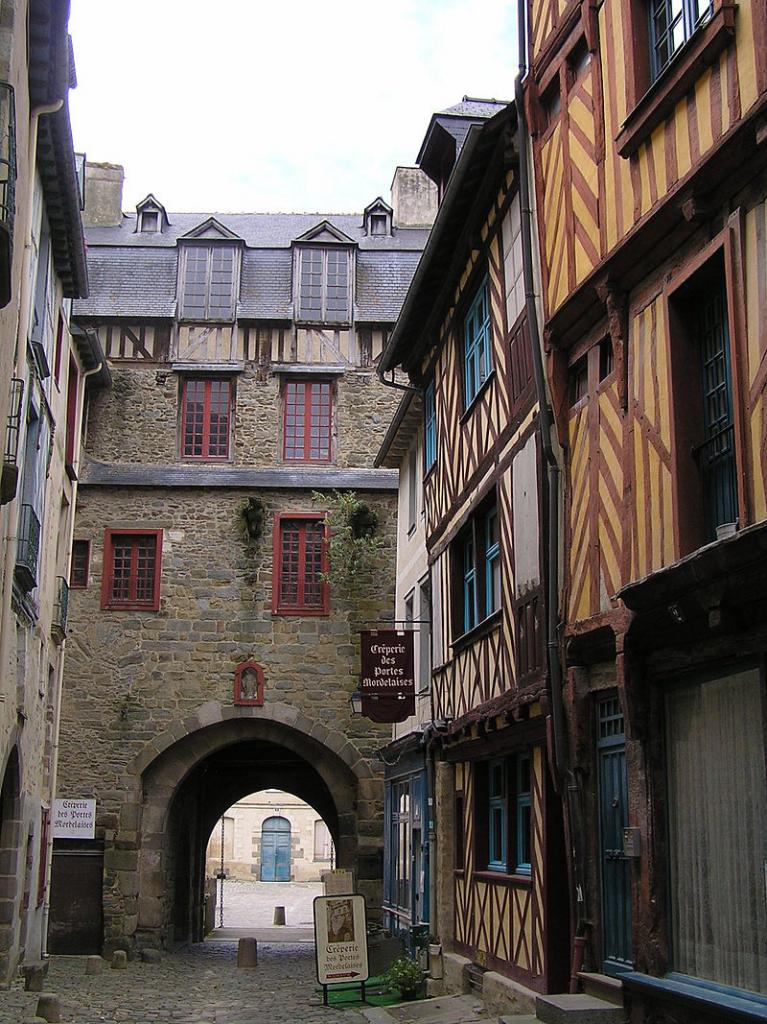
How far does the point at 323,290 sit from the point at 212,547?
4.39m

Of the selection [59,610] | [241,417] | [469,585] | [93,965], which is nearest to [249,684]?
[59,610]

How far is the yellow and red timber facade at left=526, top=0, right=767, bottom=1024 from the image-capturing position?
18.2ft

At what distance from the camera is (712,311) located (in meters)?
6.30

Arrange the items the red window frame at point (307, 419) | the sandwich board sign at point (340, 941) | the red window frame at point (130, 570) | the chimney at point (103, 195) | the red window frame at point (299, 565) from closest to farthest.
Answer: the sandwich board sign at point (340, 941)
the red window frame at point (130, 570)
the red window frame at point (299, 565)
the red window frame at point (307, 419)
the chimney at point (103, 195)

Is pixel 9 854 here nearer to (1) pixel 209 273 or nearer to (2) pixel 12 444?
(2) pixel 12 444

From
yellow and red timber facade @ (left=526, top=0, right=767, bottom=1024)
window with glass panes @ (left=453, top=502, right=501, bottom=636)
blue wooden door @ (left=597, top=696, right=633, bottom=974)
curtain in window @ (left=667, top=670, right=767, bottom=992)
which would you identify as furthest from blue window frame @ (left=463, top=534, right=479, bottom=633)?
curtain in window @ (left=667, top=670, right=767, bottom=992)

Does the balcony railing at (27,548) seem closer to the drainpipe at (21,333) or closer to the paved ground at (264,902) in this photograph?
the drainpipe at (21,333)

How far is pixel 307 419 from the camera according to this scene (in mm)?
19016

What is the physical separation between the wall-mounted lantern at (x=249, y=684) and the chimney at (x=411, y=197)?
8.41 metres

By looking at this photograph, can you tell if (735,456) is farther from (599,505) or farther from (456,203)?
(456,203)

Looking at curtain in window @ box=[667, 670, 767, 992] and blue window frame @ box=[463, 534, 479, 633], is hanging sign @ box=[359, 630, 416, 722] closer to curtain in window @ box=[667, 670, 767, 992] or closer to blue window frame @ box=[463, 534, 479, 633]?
blue window frame @ box=[463, 534, 479, 633]

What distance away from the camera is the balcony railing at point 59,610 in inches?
595

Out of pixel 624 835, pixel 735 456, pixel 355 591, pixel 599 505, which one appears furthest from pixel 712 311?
pixel 355 591

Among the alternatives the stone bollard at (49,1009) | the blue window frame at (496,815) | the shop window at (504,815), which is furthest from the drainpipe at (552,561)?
the stone bollard at (49,1009)
